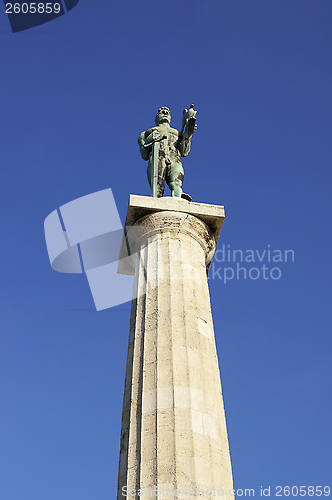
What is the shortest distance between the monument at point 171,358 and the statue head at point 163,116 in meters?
2.24

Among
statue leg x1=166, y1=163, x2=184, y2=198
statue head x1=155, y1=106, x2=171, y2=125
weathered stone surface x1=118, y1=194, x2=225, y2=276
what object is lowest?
weathered stone surface x1=118, y1=194, x2=225, y2=276

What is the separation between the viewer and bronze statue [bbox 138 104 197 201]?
16.7 metres

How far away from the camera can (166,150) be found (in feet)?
57.3

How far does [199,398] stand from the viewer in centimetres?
1093

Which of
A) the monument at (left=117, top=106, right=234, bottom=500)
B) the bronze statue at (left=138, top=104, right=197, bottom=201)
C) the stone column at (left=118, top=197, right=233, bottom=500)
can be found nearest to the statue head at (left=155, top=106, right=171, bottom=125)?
the bronze statue at (left=138, top=104, right=197, bottom=201)

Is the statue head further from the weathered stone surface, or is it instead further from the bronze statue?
the weathered stone surface

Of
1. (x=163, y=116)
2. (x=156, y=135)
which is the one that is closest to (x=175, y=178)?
(x=156, y=135)

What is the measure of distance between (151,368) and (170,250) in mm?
3555

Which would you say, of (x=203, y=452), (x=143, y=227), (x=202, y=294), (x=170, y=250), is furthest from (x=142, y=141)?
(x=203, y=452)

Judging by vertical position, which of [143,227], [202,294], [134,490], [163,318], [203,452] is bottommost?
[134,490]

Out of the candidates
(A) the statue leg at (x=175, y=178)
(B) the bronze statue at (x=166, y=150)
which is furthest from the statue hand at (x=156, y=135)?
(A) the statue leg at (x=175, y=178)

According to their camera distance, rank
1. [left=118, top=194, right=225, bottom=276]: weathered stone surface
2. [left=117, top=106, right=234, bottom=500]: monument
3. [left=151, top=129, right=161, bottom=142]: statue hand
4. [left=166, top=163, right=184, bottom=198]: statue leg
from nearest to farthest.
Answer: [left=117, top=106, right=234, bottom=500]: monument < [left=118, top=194, right=225, bottom=276]: weathered stone surface < [left=166, top=163, right=184, bottom=198]: statue leg < [left=151, top=129, right=161, bottom=142]: statue hand

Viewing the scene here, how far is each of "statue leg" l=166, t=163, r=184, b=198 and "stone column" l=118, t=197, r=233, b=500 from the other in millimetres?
1293

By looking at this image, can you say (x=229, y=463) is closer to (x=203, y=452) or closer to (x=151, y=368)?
(x=203, y=452)
